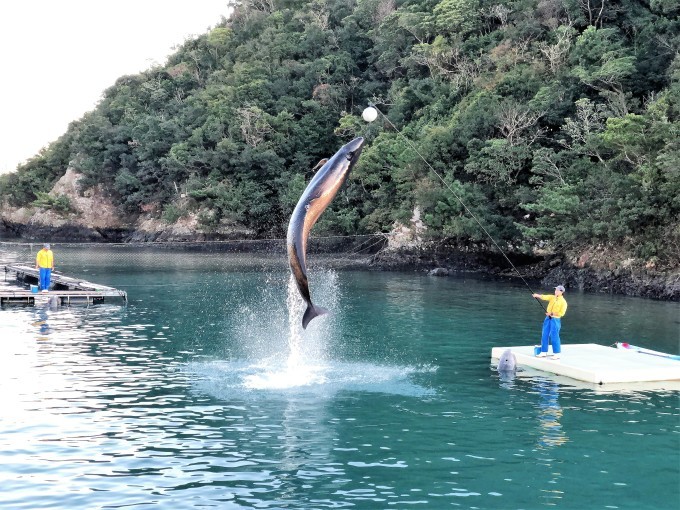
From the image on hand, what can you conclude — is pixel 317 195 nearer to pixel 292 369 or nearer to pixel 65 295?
pixel 292 369

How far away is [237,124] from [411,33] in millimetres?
17560

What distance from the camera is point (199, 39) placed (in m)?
96.4

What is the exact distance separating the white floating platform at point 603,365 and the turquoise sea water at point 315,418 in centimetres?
69

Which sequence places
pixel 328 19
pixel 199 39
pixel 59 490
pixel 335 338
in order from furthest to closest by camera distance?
pixel 199 39
pixel 328 19
pixel 335 338
pixel 59 490

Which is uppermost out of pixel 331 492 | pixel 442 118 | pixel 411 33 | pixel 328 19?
pixel 328 19

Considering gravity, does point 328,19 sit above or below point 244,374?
above

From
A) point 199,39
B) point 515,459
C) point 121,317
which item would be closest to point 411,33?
point 199,39

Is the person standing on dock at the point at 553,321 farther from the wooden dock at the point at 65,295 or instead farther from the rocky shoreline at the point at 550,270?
the rocky shoreline at the point at 550,270

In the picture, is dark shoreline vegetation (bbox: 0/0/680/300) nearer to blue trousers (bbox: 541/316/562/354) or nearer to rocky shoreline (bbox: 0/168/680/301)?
rocky shoreline (bbox: 0/168/680/301)

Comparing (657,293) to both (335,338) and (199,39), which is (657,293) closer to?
(335,338)

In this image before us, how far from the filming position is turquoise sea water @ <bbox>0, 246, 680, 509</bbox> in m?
10.6

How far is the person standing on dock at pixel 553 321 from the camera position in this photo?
60.1 ft

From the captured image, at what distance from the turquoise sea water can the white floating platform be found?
693 millimetres

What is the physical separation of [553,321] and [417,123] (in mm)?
41483
